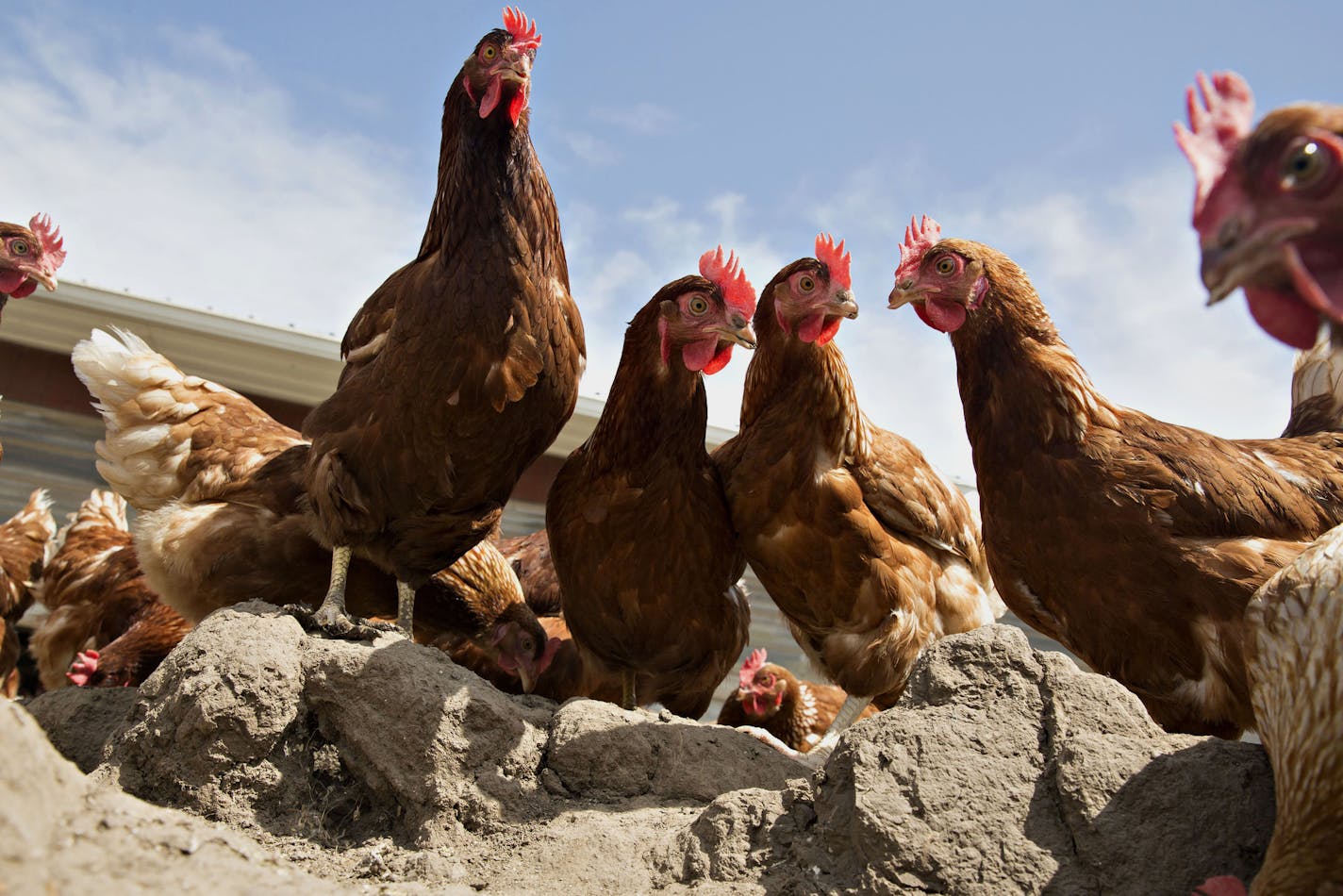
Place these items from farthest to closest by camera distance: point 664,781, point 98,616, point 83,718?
point 98,616, point 83,718, point 664,781

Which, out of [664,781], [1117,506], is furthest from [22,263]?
[1117,506]

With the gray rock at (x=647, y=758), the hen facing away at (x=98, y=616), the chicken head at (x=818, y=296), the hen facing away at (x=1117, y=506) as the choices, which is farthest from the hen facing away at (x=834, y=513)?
the hen facing away at (x=98, y=616)

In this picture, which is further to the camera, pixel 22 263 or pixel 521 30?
pixel 22 263

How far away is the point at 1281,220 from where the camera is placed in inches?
51.3

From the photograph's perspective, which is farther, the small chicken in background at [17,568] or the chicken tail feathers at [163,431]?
the small chicken in background at [17,568]

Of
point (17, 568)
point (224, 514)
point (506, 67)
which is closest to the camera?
point (506, 67)

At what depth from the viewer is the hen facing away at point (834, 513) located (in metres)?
3.32

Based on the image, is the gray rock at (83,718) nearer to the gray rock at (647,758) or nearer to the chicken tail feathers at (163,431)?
the chicken tail feathers at (163,431)

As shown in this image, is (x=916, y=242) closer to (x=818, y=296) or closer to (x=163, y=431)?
(x=818, y=296)

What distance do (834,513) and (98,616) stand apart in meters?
4.11

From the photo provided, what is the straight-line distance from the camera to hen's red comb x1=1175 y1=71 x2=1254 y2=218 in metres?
1.37

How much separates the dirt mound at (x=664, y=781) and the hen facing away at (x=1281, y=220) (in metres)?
1.02

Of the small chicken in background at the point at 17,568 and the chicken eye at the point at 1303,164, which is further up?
the chicken eye at the point at 1303,164

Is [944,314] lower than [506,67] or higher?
lower
